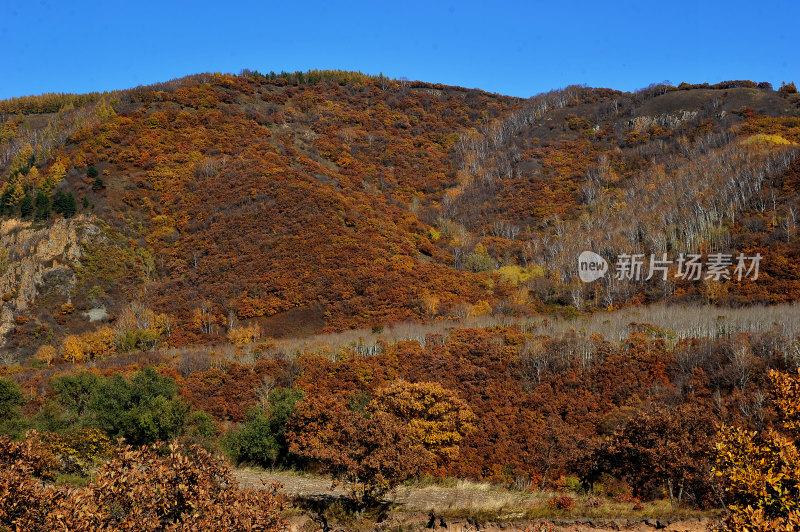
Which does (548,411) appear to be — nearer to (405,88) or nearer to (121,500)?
(121,500)

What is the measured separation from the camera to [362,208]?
80500 mm

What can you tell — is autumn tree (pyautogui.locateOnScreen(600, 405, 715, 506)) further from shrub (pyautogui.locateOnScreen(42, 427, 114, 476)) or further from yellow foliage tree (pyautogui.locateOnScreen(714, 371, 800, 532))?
shrub (pyautogui.locateOnScreen(42, 427, 114, 476))

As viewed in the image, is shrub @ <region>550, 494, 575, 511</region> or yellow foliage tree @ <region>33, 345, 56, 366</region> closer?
shrub @ <region>550, 494, 575, 511</region>

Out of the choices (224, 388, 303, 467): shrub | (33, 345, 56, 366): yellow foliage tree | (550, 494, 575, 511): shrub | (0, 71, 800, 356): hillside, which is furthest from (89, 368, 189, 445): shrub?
(0, 71, 800, 356): hillside

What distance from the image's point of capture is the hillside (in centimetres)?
5984

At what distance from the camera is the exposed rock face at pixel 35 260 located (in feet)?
200

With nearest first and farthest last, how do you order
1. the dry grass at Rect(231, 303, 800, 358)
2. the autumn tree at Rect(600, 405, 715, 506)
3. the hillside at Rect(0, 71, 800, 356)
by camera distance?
1. the autumn tree at Rect(600, 405, 715, 506)
2. the dry grass at Rect(231, 303, 800, 358)
3. the hillside at Rect(0, 71, 800, 356)

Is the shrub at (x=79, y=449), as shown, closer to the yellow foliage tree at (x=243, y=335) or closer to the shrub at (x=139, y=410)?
the shrub at (x=139, y=410)

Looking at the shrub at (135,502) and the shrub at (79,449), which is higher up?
the shrub at (135,502)

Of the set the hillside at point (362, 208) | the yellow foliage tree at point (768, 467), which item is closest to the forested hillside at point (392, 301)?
the yellow foliage tree at point (768, 467)

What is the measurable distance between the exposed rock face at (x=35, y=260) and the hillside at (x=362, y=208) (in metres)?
0.28

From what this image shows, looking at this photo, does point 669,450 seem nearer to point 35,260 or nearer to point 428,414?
point 428,414

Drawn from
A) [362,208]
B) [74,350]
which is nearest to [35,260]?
[74,350]

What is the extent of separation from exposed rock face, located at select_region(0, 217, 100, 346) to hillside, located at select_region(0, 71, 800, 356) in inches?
11.0
